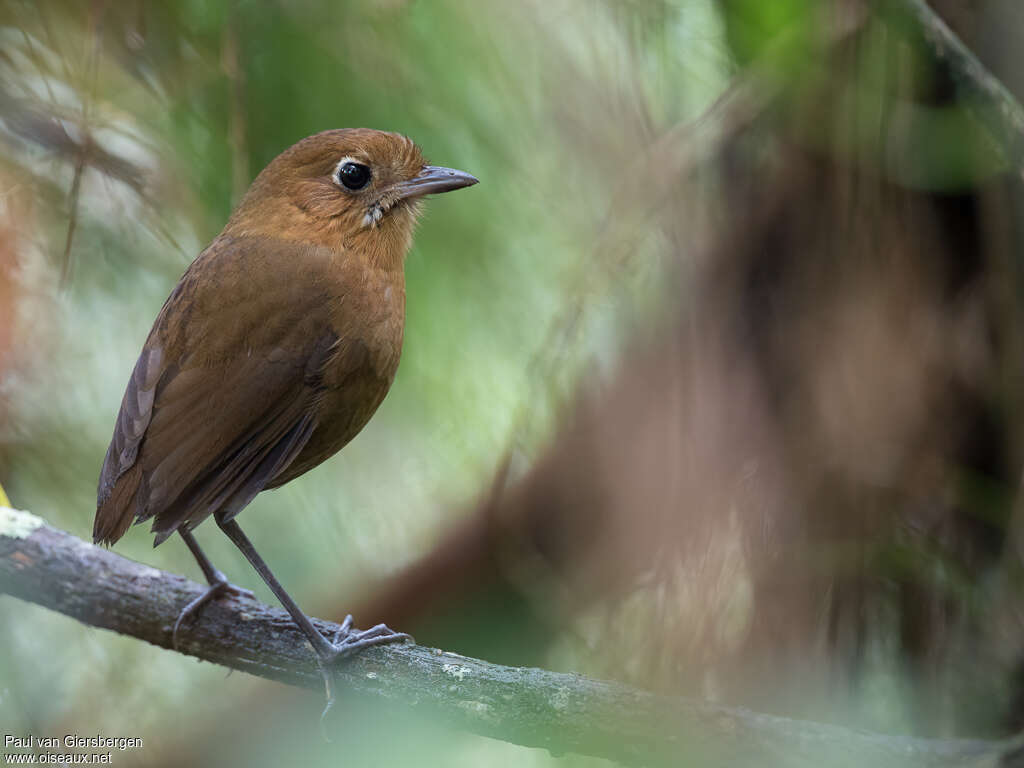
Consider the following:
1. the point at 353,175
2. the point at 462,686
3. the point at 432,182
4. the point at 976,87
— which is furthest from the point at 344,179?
the point at 976,87

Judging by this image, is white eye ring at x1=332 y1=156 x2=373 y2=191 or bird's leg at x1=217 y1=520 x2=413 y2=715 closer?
bird's leg at x1=217 y1=520 x2=413 y2=715

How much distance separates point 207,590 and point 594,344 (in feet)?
4.05

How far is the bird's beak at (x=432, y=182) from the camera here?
2658 mm

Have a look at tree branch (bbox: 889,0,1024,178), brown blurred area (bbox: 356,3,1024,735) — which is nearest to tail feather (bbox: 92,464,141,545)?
brown blurred area (bbox: 356,3,1024,735)

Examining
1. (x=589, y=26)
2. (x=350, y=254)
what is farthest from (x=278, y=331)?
(x=589, y=26)

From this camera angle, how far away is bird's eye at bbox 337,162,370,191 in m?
2.71

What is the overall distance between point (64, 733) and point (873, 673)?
2.18 meters

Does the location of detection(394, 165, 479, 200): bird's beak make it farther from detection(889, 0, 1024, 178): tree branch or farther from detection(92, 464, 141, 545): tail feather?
detection(889, 0, 1024, 178): tree branch

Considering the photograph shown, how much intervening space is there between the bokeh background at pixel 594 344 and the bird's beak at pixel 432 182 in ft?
1.10

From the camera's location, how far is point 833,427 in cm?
261

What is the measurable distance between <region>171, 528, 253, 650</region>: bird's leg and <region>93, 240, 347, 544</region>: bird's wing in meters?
0.24

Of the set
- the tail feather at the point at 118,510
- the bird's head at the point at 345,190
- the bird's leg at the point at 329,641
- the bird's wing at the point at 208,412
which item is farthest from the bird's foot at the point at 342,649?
the bird's head at the point at 345,190

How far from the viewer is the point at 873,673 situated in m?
2.53

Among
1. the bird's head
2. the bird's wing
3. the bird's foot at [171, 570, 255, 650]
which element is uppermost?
the bird's head
